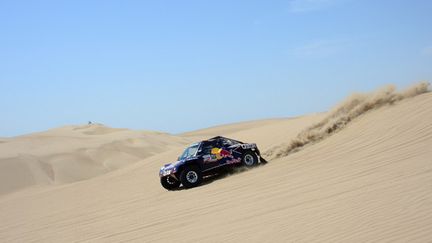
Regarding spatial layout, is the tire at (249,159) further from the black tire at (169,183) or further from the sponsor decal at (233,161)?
the black tire at (169,183)

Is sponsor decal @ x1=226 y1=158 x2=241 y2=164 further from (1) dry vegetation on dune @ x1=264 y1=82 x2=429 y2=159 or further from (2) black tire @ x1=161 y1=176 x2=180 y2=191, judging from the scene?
(1) dry vegetation on dune @ x1=264 y1=82 x2=429 y2=159

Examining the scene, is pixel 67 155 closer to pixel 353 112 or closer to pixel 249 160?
pixel 249 160

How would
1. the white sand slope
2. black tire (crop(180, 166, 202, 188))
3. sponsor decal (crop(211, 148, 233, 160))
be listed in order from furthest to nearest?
the white sand slope < sponsor decal (crop(211, 148, 233, 160)) < black tire (crop(180, 166, 202, 188))

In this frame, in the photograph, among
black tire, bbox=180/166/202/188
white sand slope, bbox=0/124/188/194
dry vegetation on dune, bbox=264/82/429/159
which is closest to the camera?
black tire, bbox=180/166/202/188

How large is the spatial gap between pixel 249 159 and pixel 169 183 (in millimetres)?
2467

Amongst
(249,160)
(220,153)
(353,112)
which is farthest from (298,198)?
(353,112)

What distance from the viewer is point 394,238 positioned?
582 cm

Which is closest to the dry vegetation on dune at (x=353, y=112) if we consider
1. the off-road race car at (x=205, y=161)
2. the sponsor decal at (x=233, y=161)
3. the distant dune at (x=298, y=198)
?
the distant dune at (x=298, y=198)

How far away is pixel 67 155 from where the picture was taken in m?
31.0

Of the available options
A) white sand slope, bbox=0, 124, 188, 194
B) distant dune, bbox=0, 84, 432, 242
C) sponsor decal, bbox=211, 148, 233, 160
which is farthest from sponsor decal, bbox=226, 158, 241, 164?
white sand slope, bbox=0, 124, 188, 194

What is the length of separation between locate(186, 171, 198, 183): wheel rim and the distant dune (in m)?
0.53

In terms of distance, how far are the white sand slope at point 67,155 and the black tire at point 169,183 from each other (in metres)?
12.6

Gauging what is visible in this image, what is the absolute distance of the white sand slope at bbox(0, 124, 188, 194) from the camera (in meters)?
26.4

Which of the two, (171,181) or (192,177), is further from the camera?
(171,181)
